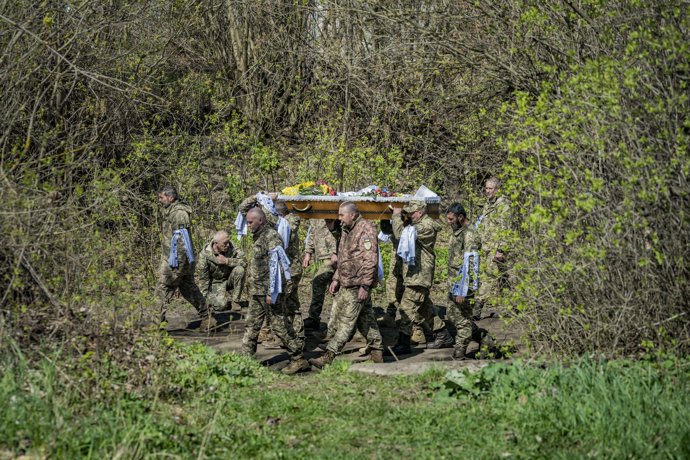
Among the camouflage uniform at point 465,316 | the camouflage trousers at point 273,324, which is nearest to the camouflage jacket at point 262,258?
the camouflage trousers at point 273,324

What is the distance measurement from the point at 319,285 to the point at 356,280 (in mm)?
2286

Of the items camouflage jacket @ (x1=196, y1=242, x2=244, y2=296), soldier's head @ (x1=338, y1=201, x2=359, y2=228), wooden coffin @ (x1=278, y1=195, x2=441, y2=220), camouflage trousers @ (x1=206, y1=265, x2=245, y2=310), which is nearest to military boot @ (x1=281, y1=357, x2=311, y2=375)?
soldier's head @ (x1=338, y1=201, x2=359, y2=228)

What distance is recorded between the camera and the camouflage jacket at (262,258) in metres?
10.9

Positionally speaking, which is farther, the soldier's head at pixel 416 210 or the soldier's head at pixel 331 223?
the soldier's head at pixel 331 223

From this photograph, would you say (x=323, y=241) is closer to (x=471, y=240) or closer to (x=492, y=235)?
(x=471, y=240)

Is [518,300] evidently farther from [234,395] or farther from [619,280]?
[234,395]

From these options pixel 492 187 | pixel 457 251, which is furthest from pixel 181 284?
pixel 492 187

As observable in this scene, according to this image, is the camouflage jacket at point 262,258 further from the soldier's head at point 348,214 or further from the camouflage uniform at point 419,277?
the camouflage uniform at point 419,277

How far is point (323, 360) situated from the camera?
1119 cm

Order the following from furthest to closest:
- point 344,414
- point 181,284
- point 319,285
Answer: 1. point 181,284
2. point 319,285
3. point 344,414

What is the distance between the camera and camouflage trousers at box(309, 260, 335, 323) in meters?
13.5

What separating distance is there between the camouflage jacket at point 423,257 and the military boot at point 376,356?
1323 millimetres

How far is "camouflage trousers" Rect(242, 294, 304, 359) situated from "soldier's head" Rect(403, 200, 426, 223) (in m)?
2.47

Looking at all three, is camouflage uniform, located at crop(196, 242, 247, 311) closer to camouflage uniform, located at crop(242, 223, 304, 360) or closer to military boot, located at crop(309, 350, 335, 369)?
camouflage uniform, located at crop(242, 223, 304, 360)
